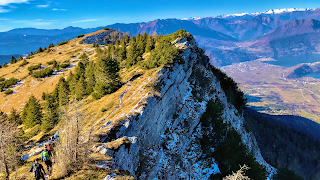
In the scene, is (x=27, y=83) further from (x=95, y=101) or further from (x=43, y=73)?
(x=95, y=101)

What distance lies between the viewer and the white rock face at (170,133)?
21953 millimetres

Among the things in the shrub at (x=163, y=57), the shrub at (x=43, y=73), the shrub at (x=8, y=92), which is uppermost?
the shrub at (x=163, y=57)

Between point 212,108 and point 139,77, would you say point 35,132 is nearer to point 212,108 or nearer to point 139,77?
point 139,77

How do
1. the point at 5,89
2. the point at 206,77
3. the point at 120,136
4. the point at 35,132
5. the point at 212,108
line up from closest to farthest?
the point at 120,136
the point at 35,132
the point at 212,108
the point at 206,77
the point at 5,89

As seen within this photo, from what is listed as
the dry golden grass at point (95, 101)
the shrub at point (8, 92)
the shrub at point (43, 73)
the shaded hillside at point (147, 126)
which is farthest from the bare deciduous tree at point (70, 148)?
the shrub at point (43, 73)

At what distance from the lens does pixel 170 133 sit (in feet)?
98.8

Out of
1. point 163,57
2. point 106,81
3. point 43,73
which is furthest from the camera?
point 43,73

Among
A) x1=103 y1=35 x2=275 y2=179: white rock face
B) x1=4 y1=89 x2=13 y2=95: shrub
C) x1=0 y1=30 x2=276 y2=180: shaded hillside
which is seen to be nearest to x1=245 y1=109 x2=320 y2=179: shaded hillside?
x1=0 y1=30 x2=276 y2=180: shaded hillside

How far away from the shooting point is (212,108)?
3888 cm

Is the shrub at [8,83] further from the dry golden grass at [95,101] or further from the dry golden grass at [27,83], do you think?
Result: the dry golden grass at [95,101]

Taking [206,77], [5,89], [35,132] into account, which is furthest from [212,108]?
[5,89]

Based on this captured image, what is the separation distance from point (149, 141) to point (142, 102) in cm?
625

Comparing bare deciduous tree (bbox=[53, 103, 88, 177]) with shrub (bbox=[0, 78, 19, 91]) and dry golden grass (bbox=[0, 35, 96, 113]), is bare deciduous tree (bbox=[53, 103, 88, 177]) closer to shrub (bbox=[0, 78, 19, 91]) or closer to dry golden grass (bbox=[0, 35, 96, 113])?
dry golden grass (bbox=[0, 35, 96, 113])

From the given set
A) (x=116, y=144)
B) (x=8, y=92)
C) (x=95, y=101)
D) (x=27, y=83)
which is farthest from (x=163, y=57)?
(x=27, y=83)
